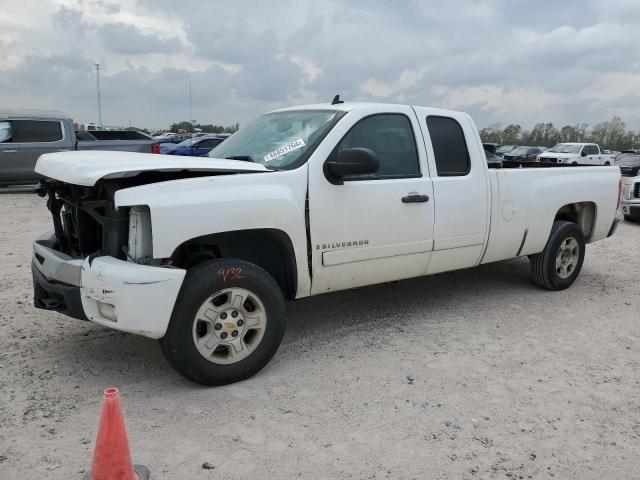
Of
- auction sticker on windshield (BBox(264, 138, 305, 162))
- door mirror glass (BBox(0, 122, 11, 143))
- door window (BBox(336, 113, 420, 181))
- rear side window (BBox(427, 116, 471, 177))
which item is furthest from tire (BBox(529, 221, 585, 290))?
door mirror glass (BBox(0, 122, 11, 143))

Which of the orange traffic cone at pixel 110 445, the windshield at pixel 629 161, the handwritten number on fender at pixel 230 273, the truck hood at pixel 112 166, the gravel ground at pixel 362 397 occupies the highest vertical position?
the truck hood at pixel 112 166

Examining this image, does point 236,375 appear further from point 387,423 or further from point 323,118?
point 323,118

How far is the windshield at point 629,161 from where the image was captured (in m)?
26.9

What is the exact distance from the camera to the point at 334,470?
2834 mm

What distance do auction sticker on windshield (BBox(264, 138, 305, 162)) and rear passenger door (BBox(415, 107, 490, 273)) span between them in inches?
45.7

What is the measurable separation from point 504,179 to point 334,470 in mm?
3361

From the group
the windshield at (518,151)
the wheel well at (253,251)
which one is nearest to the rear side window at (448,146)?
the wheel well at (253,251)

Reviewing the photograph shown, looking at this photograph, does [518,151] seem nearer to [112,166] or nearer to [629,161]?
[629,161]

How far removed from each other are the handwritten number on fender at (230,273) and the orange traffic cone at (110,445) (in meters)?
1.11

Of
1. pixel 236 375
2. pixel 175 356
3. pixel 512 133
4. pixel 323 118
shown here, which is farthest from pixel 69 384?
pixel 512 133

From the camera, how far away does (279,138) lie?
445cm

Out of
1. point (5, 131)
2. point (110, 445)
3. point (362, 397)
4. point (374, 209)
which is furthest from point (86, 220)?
point (5, 131)

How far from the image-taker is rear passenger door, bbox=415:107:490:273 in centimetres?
477

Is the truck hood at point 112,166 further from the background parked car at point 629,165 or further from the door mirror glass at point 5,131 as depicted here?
the background parked car at point 629,165
